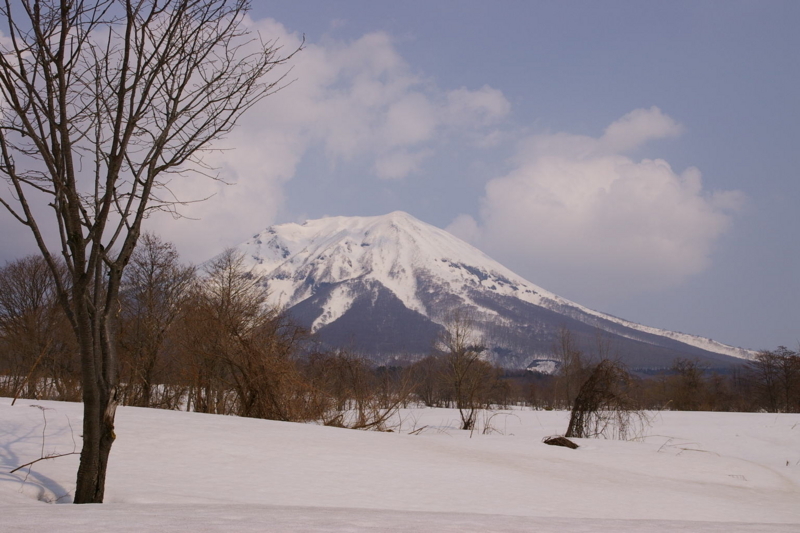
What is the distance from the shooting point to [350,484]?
234 inches

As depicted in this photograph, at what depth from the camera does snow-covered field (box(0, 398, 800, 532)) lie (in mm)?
2881

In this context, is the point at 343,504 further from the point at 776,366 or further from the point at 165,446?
the point at 776,366

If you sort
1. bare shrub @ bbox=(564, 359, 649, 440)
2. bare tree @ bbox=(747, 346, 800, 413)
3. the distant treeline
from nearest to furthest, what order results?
the distant treeline
bare shrub @ bbox=(564, 359, 649, 440)
bare tree @ bbox=(747, 346, 800, 413)

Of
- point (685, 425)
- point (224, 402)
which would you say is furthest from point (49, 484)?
point (685, 425)

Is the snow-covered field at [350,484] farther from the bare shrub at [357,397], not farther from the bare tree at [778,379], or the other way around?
the bare tree at [778,379]

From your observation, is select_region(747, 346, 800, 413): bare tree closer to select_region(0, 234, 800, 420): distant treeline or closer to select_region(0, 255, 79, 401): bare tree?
select_region(0, 234, 800, 420): distant treeline

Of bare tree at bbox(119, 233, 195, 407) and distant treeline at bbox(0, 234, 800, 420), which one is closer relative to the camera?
distant treeline at bbox(0, 234, 800, 420)

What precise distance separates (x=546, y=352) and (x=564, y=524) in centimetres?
18184

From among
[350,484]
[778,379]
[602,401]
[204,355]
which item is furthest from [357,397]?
[778,379]

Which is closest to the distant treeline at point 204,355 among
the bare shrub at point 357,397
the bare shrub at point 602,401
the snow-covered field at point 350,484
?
the bare shrub at point 357,397

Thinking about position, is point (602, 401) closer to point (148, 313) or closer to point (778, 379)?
point (148, 313)

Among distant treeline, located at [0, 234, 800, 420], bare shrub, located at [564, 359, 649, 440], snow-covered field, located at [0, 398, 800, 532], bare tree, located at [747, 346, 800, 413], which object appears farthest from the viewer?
bare tree, located at [747, 346, 800, 413]

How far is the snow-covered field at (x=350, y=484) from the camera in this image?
2.88 meters

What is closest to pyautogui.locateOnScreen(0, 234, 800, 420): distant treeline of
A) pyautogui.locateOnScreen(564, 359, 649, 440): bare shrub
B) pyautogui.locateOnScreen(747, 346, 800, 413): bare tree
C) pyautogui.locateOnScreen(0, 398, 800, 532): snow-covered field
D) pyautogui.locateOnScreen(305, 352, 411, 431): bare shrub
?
pyautogui.locateOnScreen(305, 352, 411, 431): bare shrub
